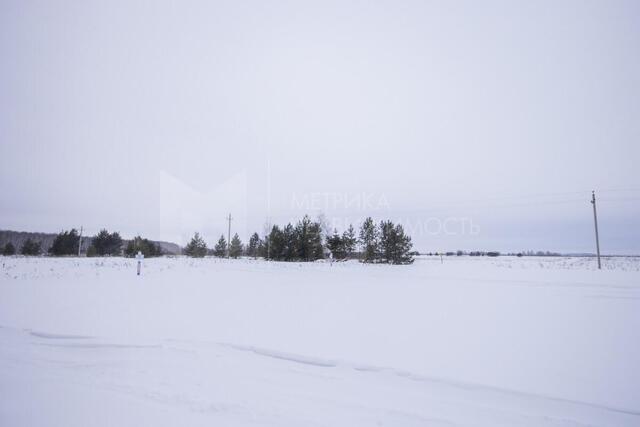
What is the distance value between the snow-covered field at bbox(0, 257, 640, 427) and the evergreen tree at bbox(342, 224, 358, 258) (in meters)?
33.5

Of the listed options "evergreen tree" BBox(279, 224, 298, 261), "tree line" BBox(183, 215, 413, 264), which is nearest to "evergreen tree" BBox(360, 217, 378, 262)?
"tree line" BBox(183, 215, 413, 264)

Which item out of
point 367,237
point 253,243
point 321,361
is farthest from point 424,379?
point 253,243

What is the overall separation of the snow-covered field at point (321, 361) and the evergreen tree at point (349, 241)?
33.5m

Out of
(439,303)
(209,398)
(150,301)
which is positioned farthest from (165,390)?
(439,303)

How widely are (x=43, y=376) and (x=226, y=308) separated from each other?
3458 millimetres

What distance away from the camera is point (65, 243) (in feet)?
169

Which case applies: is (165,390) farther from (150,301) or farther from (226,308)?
(150,301)

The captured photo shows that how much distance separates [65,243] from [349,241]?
51473 millimetres

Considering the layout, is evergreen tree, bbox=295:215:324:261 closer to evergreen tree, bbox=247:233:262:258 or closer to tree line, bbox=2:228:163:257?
tree line, bbox=2:228:163:257

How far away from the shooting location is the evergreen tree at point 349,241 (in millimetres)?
41178

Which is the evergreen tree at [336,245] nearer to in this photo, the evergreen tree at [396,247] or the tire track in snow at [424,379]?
the evergreen tree at [396,247]

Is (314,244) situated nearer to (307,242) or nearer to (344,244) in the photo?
(307,242)

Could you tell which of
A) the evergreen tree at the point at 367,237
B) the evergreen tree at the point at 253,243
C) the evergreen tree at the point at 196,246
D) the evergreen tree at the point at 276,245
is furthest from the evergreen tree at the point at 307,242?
the evergreen tree at the point at 253,243

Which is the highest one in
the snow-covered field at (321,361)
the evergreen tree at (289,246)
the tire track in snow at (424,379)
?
the evergreen tree at (289,246)
